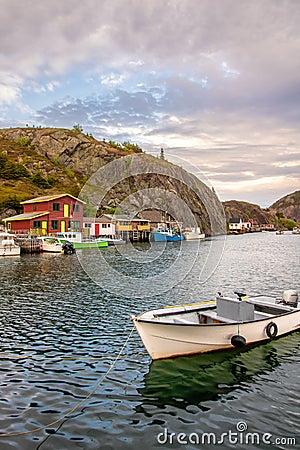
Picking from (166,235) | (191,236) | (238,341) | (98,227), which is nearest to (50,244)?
(98,227)

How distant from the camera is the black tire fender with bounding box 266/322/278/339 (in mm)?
16656

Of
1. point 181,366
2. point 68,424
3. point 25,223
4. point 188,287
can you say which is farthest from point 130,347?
point 25,223

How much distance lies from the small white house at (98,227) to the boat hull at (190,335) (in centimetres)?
7459

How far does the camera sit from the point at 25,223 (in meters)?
77.4

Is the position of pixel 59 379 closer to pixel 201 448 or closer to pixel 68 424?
pixel 68 424

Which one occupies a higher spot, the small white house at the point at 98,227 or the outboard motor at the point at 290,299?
the small white house at the point at 98,227

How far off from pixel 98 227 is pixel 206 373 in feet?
266

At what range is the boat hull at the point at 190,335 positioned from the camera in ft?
46.8

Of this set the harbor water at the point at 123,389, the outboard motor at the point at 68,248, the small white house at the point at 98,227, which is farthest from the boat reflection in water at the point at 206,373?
the small white house at the point at 98,227

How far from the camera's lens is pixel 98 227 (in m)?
93.4

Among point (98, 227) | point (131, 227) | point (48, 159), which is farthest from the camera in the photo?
point (48, 159)

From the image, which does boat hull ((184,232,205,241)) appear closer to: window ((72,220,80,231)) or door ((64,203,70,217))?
window ((72,220,80,231))

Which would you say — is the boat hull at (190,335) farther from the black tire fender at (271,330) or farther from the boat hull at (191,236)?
the boat hull at (191,236)

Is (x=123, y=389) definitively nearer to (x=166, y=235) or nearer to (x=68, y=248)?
(x=68, y=248)
